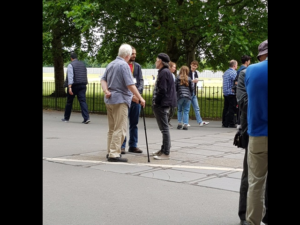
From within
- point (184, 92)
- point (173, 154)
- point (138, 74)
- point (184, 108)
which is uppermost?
point (138, 74)

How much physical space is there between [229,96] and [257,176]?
10099mm

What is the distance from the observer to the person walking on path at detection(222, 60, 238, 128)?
1386cm

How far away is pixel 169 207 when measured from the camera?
5426mm

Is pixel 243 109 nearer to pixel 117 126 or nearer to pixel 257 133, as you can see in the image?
pixel 257 133

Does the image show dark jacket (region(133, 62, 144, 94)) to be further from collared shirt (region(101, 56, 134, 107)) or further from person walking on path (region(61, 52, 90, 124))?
person walking on path (region(61, 52, 90, 124))

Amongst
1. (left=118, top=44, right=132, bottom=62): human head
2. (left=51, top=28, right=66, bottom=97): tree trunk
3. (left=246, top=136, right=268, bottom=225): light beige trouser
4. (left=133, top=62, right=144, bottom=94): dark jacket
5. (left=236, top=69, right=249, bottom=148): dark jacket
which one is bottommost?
(left=246, top=136, right=268, bottom=225): light beige trouser

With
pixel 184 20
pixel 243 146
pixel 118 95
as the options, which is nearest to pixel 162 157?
pixel 118 95

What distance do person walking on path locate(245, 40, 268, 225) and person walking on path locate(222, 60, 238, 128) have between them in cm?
968

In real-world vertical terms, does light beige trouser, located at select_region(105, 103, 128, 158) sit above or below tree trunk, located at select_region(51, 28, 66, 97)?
below

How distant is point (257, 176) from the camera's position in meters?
4.15

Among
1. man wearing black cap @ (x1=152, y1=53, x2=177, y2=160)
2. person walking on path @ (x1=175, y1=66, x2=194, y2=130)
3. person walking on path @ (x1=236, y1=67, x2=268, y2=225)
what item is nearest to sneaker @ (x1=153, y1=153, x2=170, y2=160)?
man wearing black cap @ (x1=152, y1=53, x2=177, y2=160)

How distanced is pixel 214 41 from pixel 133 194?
1067cm
